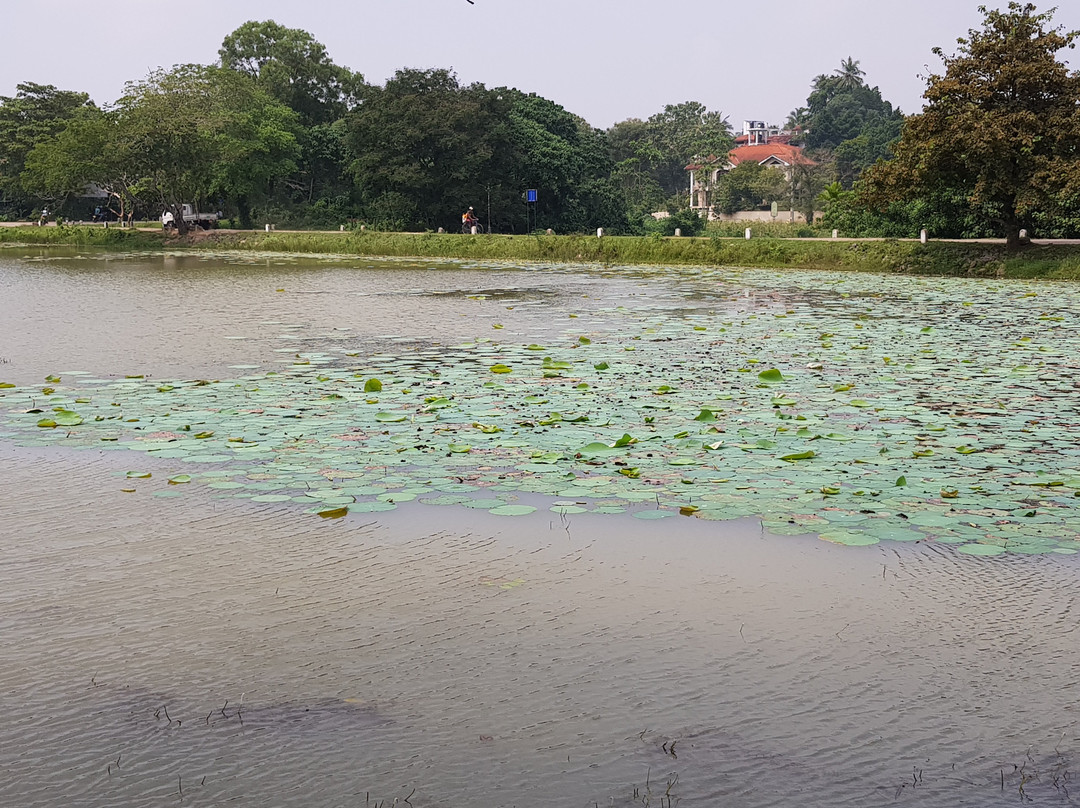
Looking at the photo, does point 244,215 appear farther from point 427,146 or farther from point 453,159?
point 453,159

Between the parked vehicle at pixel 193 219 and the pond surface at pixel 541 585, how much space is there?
119 ft

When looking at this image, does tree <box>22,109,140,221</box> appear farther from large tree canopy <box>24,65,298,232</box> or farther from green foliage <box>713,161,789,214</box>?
green foliage <box>713,161,789,214</box>

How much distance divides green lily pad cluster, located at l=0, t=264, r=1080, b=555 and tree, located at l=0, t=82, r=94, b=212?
48.3m

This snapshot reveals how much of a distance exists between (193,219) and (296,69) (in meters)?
14.1

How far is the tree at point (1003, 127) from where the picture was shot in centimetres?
2183

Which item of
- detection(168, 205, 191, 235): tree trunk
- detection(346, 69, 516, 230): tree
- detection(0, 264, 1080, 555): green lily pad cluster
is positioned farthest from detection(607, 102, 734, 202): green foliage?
detection(0, 264, 1080, 555): green lily pad cluster

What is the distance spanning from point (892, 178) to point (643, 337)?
13.5 metres

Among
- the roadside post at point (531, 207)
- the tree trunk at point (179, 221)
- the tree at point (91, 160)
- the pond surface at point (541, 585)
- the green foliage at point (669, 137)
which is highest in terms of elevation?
the green foliage at point (669, 137)

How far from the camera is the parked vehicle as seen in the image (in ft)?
145

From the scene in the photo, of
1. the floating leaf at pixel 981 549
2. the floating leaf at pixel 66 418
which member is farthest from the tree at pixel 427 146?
the floating leaf at pixel 981 549

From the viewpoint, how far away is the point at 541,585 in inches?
178

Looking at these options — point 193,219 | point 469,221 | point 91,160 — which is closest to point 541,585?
point 469,221

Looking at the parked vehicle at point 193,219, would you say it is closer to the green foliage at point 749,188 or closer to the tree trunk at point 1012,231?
the green foliage at point 749,188

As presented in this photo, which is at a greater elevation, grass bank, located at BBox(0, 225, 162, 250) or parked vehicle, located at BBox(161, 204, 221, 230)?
parked vehicle, located at BBox(161, 204, 221, 230)
